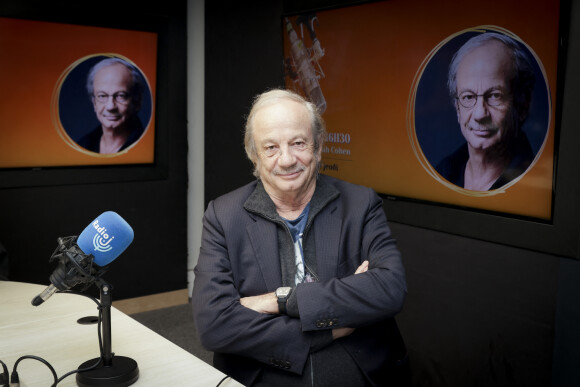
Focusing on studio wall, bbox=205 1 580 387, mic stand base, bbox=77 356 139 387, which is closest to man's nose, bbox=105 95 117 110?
studio wall, bbox=205 1 580 387

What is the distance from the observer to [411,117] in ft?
9.71

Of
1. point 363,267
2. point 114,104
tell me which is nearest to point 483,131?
point 363,267

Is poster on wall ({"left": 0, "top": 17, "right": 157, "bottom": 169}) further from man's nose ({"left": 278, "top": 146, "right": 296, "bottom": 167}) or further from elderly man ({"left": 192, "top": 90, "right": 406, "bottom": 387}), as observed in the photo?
man's nose ({"left": 278, "top": 146, "right": 296, "bottom": 167})

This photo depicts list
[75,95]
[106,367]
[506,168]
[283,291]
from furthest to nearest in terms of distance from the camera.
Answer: [75,95] < [506,168] < [283,291] < [106,367]

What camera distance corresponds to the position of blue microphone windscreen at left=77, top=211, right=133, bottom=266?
4.92ft

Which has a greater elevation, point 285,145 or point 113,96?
point 113,96

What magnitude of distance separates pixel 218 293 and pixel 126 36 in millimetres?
2978

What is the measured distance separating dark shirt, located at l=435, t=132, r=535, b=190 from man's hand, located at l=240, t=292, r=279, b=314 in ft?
4.02

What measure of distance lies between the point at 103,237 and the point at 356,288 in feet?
2.84

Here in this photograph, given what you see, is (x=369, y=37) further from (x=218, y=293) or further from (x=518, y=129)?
(x=218, y=293)

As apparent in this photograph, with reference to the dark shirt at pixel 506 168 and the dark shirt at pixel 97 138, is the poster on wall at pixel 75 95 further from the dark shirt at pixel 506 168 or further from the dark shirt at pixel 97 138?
the dark shirt at pixel 506 168

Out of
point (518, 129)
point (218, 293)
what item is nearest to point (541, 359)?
point (518, 129)

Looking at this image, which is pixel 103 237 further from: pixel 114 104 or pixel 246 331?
pixel 114 104

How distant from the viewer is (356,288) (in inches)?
76.7
